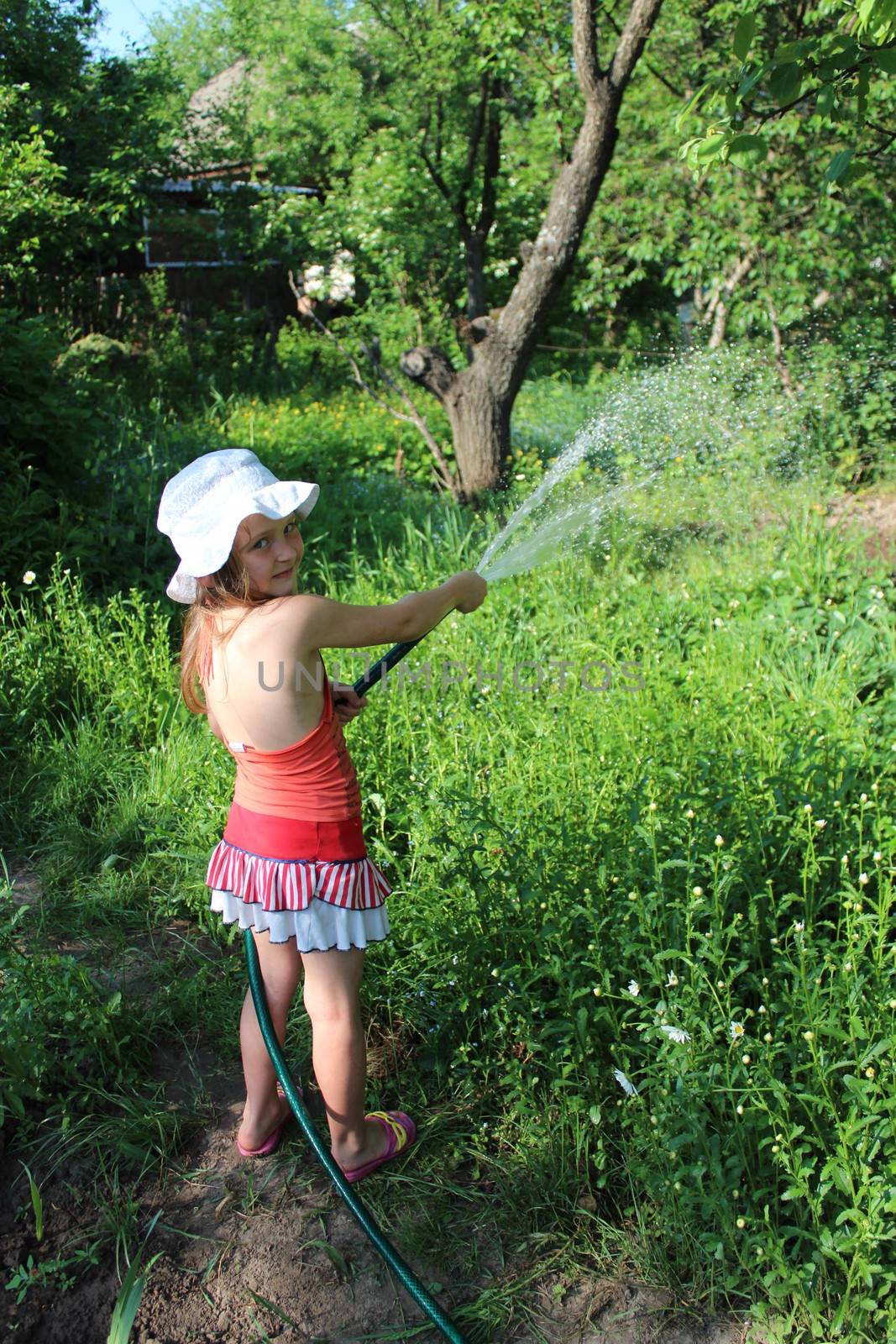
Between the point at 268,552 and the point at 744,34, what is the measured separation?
4.73 feet

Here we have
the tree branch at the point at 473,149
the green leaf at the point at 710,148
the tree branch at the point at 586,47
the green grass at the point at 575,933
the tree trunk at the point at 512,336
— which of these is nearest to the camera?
the green grass at the point at 575,933

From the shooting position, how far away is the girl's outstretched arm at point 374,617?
192 centimetres

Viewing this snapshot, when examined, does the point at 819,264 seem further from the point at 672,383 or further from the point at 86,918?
the point at 86,918

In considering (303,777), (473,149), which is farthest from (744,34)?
(473,149)

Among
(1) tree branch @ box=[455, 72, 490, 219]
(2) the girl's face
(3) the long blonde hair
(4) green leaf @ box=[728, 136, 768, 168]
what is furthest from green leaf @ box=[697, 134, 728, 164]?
(1) tree branch @ box=[455, 72, 490, 219]

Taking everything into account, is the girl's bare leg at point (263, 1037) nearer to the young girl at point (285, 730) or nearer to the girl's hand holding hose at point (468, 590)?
the young girl at point (285, 730)

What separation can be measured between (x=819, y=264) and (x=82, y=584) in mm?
5732

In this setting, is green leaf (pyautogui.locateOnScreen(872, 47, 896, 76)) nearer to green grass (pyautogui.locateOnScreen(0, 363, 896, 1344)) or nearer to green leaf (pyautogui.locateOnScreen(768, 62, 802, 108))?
green leaf (pyautogui.locateOnScreen(768, 62, 802, 108))

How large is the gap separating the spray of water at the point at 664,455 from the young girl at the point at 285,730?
1734 millimetres

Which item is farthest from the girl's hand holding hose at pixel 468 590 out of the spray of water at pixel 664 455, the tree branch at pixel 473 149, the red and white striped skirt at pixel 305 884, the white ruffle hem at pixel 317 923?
the tree branch at pixel 473 149

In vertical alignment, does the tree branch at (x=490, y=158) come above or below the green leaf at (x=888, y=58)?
above

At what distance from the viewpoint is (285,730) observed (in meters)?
1.99

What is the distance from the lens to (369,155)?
41.2 ft

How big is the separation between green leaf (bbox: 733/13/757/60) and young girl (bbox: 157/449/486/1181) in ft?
3.98
